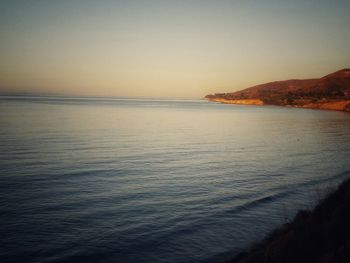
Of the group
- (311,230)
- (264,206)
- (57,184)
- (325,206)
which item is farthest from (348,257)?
(57,184)

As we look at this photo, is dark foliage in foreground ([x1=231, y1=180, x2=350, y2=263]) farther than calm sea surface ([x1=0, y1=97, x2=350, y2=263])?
No

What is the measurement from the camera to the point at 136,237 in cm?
1364

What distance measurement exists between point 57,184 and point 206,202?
8.98m

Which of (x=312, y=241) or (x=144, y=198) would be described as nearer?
(x=312, y=241)

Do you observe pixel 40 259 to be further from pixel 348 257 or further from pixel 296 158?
pixel 296 158

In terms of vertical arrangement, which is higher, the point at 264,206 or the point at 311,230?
the point at 311,230

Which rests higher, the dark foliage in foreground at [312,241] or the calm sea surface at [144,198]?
the dark foliage in foreground at [312,241]

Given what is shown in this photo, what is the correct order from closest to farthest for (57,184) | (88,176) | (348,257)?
(348,257)
(57,184)
(88,176)

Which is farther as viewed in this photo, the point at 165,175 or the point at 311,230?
the point at 165,175

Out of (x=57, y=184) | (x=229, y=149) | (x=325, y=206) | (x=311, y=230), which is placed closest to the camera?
(x=311, y=230)

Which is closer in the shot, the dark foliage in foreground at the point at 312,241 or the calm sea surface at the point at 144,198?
the dark foliage in foreground at the point at 312,241

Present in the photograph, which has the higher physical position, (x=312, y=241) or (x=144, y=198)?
(x=312, y=241)

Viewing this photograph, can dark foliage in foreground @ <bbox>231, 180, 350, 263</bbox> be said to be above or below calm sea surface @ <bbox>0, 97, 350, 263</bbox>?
above

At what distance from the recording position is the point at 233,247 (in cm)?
1313
